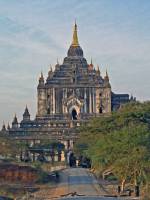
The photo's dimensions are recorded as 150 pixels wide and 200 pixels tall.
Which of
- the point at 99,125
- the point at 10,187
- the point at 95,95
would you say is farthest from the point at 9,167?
the point at 95,95

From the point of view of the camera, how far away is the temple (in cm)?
11994

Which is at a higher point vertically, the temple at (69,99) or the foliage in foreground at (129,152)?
the temple at (69,99)

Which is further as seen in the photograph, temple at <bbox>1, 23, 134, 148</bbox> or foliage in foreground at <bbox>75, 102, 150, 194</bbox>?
temple at <bbox>1, 23, 134, 148</bbox>

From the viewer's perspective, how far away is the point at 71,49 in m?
131

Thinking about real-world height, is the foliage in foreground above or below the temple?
below

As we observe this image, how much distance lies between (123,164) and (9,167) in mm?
15538

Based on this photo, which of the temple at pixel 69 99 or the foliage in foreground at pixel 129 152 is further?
the temple at pixel 69 99

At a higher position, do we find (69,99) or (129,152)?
(69,99)

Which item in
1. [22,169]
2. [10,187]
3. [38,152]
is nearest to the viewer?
[10,187]

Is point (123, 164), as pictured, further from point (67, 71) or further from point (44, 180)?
point (67, 71)

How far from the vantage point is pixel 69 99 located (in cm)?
12412

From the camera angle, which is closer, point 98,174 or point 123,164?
point 123,164

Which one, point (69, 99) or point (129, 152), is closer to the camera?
point (129, 152)

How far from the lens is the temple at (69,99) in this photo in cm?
11994
